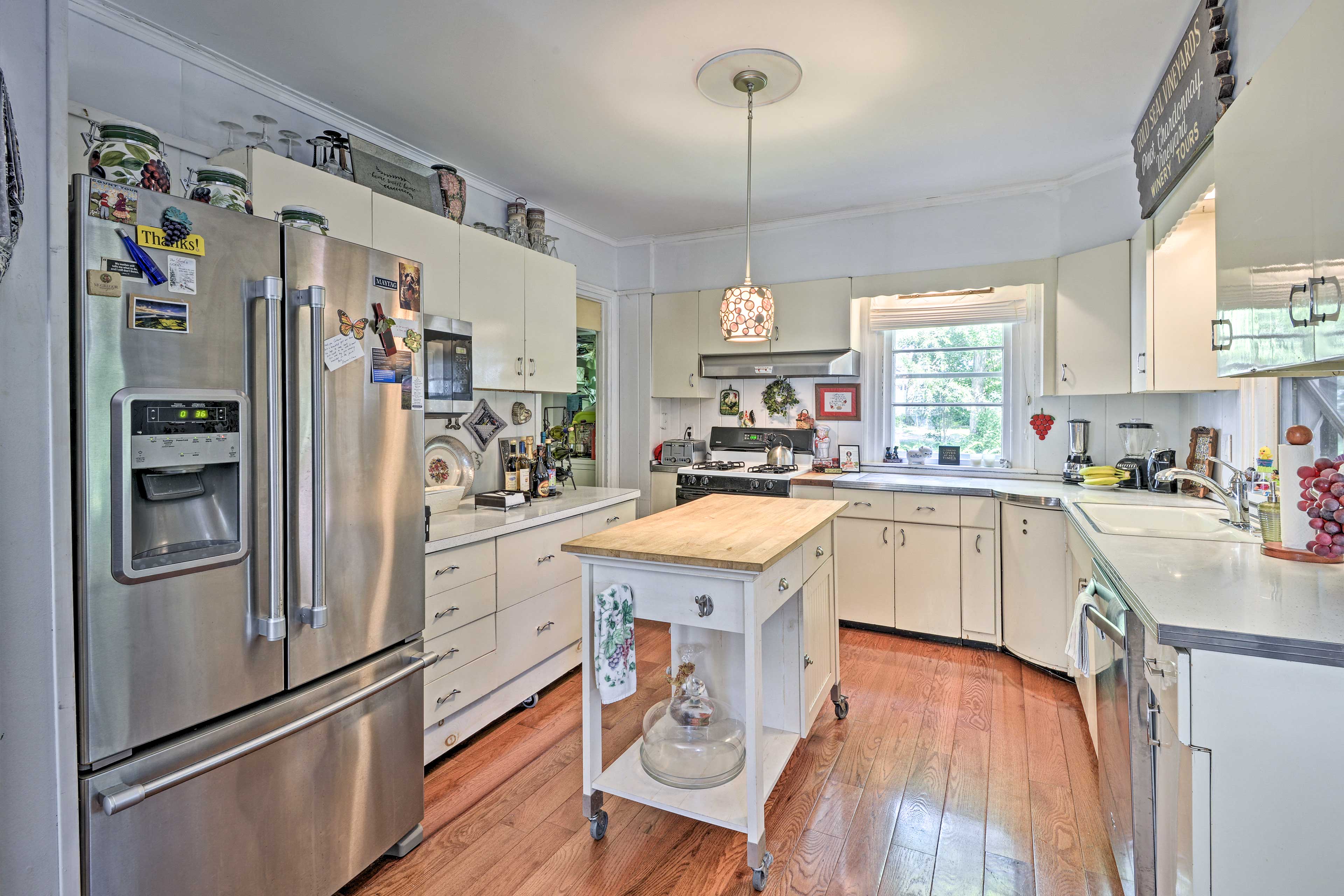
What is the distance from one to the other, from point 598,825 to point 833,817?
30.3 inches

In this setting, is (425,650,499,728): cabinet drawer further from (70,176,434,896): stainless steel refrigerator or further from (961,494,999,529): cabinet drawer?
(961,494,999,529): cabinet drawer

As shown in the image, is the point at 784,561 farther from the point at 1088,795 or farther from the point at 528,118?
the point at 528,118

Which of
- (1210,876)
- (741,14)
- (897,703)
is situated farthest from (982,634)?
(741,14)

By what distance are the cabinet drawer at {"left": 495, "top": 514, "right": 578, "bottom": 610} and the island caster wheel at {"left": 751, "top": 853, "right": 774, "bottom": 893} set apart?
4.28ft

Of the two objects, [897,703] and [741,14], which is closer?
[741,14]

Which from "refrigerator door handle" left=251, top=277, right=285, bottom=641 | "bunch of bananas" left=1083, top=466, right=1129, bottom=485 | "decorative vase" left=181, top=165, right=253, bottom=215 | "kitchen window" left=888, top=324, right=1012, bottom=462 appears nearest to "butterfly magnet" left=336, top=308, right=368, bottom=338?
"refrigerator door handle" left=251, top=277, right=285, bottom=641

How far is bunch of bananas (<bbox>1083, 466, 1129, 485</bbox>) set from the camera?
10.9 feet

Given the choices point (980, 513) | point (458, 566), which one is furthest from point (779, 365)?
point (458, 566)

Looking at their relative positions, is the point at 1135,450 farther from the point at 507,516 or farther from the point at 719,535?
the point at 507,516

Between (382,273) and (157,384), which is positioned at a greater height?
(382,273)

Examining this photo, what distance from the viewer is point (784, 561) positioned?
208 centimetres

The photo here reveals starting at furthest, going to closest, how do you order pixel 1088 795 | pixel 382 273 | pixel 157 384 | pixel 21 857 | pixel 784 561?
pixel 1088 795
pixel 784 561
pixel 382 273
pixel 157 384
pixel 21 857

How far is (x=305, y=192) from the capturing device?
7.35 ft

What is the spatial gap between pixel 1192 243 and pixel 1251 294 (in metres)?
1.47
